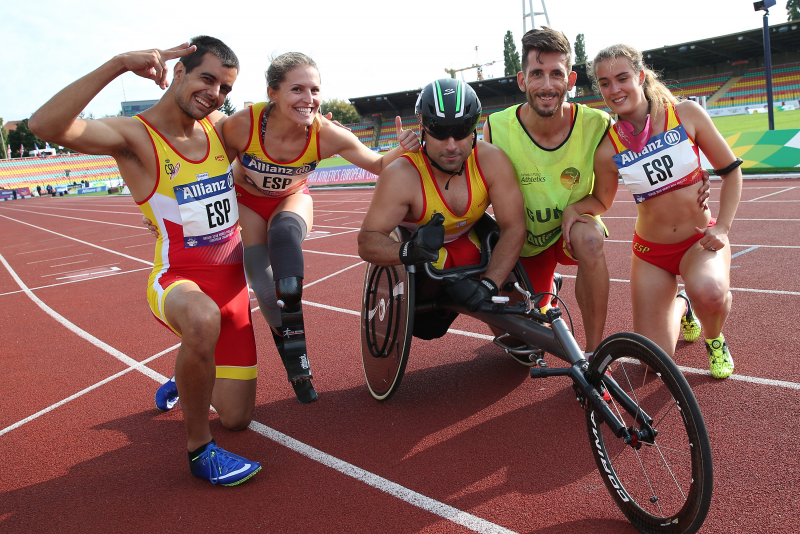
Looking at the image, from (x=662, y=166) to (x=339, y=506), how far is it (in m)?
2.94

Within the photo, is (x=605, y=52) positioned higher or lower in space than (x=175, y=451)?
higher

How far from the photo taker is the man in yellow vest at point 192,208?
3016mm

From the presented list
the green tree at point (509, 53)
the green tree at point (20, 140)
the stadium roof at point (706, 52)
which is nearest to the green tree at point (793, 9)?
the green tree at point (509, 53)

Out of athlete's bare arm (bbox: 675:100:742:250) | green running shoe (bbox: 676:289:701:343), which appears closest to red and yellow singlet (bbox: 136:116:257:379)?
athlete's bare arm (bbox: 675:100:742:250)

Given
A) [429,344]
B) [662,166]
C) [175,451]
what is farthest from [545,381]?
[175,451]

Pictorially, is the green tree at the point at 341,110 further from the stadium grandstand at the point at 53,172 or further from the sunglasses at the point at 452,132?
the sunglasses at the point at 452,132

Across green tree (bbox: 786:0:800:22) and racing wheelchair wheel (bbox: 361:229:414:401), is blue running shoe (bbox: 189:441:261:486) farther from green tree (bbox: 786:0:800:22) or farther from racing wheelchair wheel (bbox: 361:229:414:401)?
green tree (bbox: 786:0:800:22)

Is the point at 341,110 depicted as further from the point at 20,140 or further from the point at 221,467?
the point at 221,467

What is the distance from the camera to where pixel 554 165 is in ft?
12.6

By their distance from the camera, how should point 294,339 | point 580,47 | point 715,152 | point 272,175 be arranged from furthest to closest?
1. point 580,47
2. point 272,175
3. point 294,339
4. point 715,152

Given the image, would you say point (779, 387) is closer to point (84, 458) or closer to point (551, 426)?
point (551, 426)

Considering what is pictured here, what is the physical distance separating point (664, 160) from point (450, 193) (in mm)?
1471

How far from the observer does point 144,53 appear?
9.83 feet

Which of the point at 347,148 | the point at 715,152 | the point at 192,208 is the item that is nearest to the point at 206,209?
the point at 192,208
